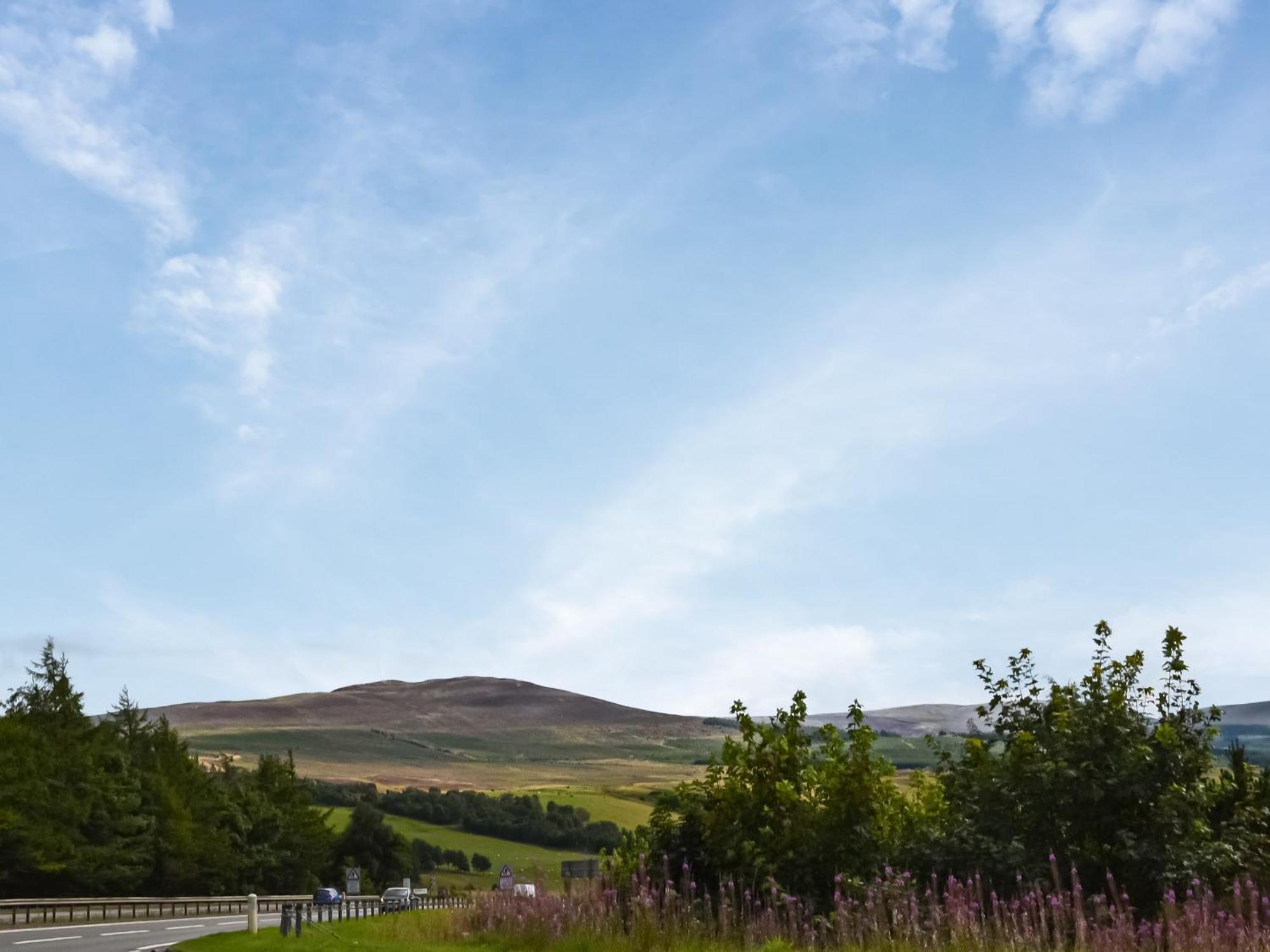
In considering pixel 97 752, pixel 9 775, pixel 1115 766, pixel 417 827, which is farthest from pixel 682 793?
pixel 417 827

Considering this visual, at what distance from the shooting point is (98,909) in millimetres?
58688

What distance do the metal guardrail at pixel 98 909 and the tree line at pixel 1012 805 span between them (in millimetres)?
31374

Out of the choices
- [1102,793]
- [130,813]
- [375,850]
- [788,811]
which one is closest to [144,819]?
[130,813]

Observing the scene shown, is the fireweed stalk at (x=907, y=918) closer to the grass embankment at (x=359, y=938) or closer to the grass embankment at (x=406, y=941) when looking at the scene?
the grass embankment at (x=406, y=941)

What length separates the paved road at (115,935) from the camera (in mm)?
33188

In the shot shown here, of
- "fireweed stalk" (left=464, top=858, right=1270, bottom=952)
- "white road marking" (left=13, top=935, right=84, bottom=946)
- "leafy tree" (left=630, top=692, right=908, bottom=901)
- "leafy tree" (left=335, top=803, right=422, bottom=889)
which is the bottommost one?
"leafy tree" (left=335, top=803, right=422, bottom=889)

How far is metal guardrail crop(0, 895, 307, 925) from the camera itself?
175 ft

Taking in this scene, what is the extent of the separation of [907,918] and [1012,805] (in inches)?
93.2

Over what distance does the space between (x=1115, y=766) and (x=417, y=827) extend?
587 feet

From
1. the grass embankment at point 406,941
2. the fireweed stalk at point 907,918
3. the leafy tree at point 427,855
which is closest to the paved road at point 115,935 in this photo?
the grass embankment at point 406,941

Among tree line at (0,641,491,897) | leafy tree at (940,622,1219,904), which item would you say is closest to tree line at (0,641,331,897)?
tree line at (0,641,491,897)

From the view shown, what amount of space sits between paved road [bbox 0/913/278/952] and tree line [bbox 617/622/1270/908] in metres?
18.4

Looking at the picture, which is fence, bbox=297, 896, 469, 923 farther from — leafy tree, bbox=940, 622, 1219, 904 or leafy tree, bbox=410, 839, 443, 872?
leafy tree, bbox=410, 839, 443, 872

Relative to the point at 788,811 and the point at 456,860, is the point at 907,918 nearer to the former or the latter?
the point at 788,811
